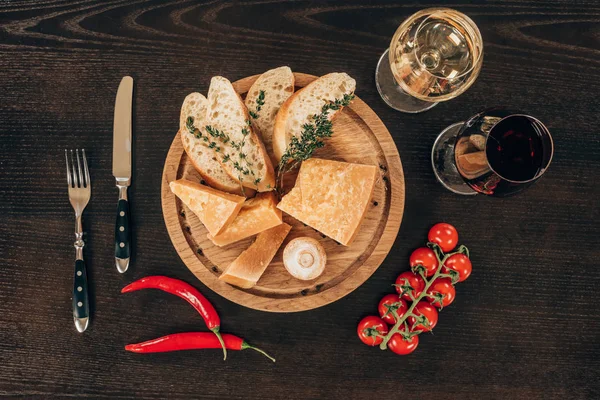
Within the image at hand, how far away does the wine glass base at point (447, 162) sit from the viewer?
1.52 meters

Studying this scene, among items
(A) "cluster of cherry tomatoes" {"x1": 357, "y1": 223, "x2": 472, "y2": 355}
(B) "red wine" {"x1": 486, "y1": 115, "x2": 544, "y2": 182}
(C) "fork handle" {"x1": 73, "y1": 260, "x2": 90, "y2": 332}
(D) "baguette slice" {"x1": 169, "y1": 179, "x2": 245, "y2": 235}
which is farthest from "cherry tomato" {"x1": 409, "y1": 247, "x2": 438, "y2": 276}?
(C) "fork handle" {"x1": 73, "y1": 260, "x2": 90, "y2": 332}

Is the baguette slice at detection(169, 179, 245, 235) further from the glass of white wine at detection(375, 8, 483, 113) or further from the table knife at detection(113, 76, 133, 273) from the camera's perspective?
the glass of white wine at detection(375, 8, 483, 113)

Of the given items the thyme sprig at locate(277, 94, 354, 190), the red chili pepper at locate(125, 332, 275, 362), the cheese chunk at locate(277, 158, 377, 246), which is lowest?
the red chili pepper at locate(125, 332, 275, 362)

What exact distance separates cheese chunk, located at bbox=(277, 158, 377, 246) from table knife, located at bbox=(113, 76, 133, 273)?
21.3 inches

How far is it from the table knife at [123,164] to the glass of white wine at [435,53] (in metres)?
0.87

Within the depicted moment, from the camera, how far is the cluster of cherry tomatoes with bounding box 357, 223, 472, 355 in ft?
4.84

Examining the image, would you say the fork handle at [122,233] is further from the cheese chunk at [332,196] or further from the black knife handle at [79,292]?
the cheese chunk at [332,196]

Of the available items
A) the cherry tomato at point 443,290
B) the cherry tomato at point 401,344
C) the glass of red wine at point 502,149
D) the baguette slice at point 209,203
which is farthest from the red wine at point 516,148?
the baguette slice at point 209,203

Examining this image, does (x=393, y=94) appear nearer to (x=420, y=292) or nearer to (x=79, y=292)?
(x=420, y=292)

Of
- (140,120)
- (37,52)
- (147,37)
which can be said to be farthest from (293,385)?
(37,52)

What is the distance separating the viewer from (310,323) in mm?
1585

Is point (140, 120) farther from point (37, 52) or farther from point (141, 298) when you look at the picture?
point (141, 298)

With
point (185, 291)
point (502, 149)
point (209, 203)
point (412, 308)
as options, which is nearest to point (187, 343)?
point (185, 291)

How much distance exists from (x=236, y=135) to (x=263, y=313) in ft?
1.98
